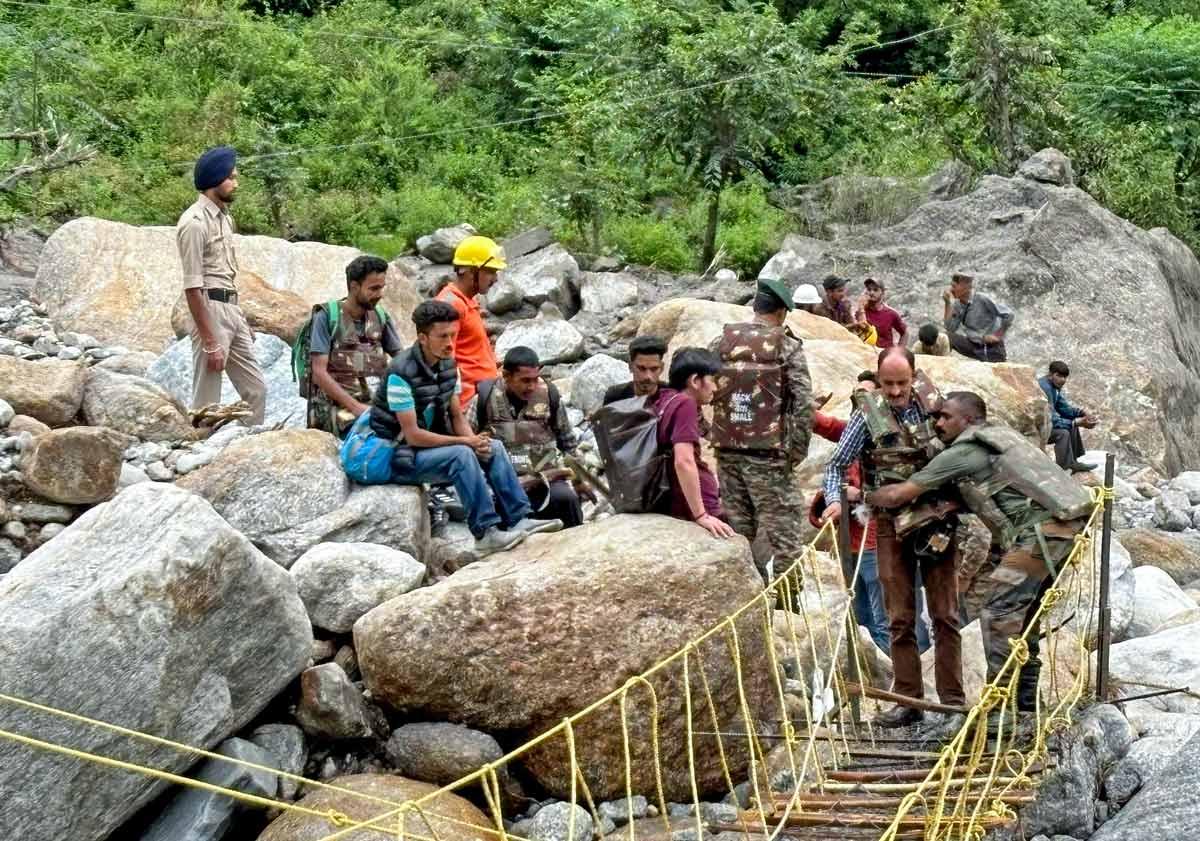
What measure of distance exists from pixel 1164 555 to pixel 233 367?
275 inches

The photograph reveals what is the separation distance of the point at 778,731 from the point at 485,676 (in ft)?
4.18

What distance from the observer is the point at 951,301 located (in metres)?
14.1

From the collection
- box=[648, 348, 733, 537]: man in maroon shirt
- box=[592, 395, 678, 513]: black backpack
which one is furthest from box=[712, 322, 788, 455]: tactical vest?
box=[592, 395, 678, 513]: black backpack

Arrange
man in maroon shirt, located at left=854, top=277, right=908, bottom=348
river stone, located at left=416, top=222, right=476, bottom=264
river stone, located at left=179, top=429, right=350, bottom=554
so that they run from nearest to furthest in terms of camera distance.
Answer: river stone, located at left=179, top=429, right=350, bottom=554 → man in maroon shirt, located at left=854, top=277, right=908, bottom=348 → river stone, located at left=416, top=222, right=476, bottom=264

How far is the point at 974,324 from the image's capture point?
14086mm

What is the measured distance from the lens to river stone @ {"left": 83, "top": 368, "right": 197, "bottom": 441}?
328 inches

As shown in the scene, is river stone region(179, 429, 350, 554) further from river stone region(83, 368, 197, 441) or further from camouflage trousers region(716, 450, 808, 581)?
camouflage trousers region(716, 450, 808, 581)

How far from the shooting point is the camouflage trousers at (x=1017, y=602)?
237 inches

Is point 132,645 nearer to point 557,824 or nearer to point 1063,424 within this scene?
point 557,824

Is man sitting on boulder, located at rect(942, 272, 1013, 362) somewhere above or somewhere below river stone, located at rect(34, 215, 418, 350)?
below

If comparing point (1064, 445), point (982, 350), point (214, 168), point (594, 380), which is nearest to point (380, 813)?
point (214, 168)

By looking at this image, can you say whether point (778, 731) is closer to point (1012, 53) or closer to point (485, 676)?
point (485, 676)

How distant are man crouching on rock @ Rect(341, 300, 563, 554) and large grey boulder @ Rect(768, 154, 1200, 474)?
9797mm

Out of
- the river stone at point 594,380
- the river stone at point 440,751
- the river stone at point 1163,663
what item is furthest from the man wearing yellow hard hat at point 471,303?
the river stone at point 594,380
